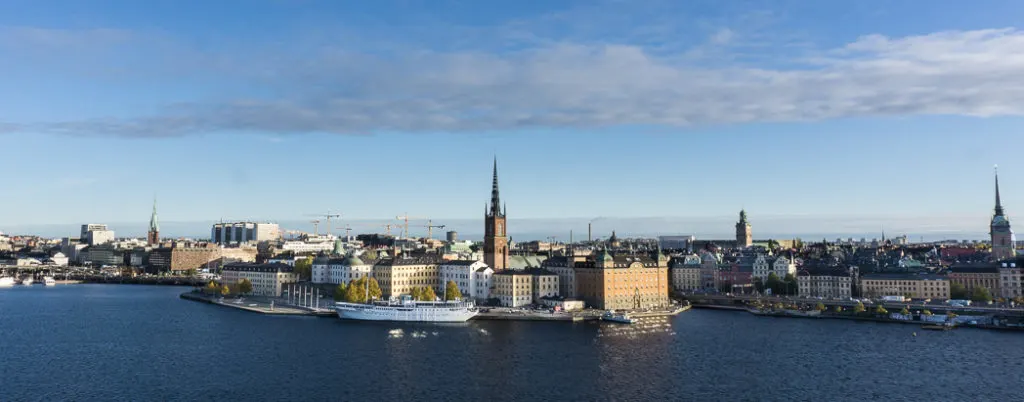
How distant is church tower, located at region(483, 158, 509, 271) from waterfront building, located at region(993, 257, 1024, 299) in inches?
1592

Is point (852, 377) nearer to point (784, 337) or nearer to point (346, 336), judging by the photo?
point (784, 337)

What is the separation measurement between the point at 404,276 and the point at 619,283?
1845cm

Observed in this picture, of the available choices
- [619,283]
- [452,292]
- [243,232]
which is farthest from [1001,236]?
[243,232]

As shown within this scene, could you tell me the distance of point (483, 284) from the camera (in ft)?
219

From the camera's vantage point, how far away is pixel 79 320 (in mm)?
54625

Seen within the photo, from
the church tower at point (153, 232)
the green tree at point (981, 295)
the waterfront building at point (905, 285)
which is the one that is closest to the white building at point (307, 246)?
the church tower at point (153, 232)

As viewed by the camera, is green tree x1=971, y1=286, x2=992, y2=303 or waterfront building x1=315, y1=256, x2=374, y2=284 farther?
waterfront building x1=315, y1=256, x2=374, y2=284

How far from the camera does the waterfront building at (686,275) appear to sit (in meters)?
84.1

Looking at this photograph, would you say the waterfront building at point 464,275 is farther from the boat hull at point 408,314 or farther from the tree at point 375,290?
the boat hull at point 408,314

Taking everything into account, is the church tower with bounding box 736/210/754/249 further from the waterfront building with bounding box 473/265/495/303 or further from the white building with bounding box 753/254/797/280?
the waterfront building with bounding box 473/265/495/303

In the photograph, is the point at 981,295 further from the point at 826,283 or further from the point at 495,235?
the point at 495,235

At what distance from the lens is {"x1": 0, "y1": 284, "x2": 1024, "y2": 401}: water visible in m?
31.4

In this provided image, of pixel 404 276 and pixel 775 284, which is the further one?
pixel 775 284

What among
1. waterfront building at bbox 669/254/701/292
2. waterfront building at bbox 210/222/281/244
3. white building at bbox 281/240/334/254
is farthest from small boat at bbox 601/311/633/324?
waterfront building at bbox 210/222/281/244
